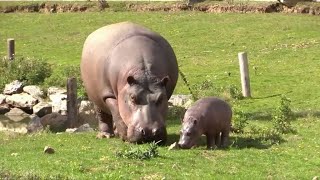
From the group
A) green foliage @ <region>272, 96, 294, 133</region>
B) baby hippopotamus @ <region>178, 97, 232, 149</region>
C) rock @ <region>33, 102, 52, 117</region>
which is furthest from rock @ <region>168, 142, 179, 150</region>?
rock @ <region>33, 102, 52, 117</region>

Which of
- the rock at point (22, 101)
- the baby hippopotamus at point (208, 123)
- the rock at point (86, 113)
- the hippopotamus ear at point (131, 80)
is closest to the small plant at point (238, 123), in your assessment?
the baby hippopotamus at point (208, 123)

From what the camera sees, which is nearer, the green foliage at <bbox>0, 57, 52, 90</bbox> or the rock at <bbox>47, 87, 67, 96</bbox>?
the rock at <bbox>47, 87, 67, 96</bbox>

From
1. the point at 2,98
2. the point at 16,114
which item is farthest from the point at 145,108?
the point at 2,98

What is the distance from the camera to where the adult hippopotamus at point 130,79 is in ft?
40.2

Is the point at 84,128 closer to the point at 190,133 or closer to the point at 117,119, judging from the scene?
the point at 117,119

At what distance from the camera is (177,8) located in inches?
1522

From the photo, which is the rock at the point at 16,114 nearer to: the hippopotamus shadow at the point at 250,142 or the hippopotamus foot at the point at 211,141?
the hippopotamus shadow at the point at 250,142

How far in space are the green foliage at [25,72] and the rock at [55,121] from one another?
3.65 meters

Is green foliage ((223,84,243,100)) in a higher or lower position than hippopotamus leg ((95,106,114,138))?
lower

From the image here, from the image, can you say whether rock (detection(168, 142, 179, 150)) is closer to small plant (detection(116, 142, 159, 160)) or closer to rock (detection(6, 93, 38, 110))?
small plant (detection(116, 142, 159, 160))

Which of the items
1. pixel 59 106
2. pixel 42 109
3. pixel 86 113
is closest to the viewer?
pixel 86 113

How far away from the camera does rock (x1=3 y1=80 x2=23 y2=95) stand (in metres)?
20.5

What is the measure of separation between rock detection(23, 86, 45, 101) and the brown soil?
17.9m

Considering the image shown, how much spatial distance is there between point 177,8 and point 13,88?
19.1 meters
